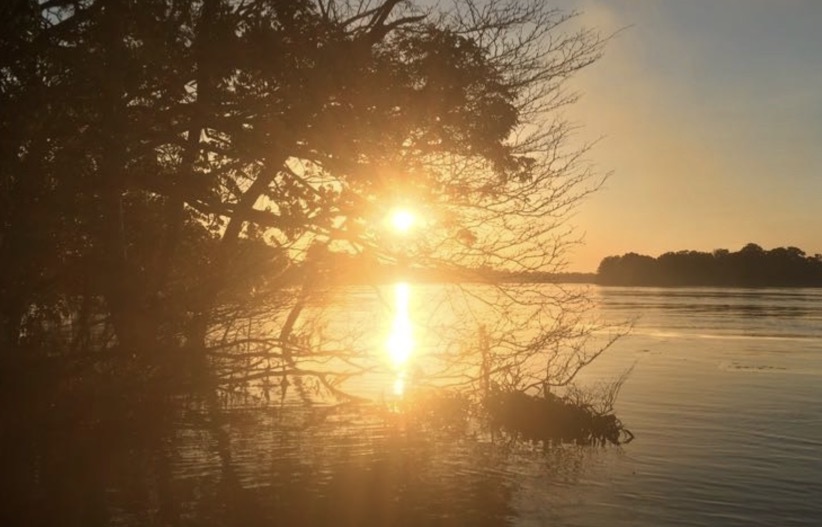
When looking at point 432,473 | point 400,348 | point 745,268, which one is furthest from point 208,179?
point 745,268

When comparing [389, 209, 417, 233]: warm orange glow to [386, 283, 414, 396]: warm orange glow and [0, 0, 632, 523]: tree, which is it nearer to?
[0, 0, 632, 523]: tree

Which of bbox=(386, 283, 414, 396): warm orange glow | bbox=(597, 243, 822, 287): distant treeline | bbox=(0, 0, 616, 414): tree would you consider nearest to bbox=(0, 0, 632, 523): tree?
bbox=(0, 0, 616, 414): tree

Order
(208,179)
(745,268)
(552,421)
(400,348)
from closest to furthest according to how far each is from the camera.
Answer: (208,179) → (552,421) → (400,348) → (745,268)

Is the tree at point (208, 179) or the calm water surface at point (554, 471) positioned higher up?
the tree at point (208, 179)

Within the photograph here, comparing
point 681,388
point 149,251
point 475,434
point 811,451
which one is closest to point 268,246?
point 149,251

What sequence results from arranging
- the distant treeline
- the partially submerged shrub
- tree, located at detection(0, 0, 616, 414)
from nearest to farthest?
tree, located at detection(0, 0, 616, 414), the partially submerged shrub, the distant treeline

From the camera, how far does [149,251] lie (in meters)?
15.4

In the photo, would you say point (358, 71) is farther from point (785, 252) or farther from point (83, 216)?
point (785, 252)

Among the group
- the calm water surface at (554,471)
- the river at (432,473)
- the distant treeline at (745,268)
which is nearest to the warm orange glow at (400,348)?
the calm water surface at (554,471)

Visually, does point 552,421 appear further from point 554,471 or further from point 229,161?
point 229,161

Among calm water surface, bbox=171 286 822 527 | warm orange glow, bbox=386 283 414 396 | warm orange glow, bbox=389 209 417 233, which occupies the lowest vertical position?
calm water surface, bbox=171 286 822 527

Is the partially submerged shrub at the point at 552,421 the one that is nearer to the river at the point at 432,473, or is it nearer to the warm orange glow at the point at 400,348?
the river at the point at 432,473

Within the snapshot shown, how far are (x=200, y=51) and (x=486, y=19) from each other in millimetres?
Result: 5549

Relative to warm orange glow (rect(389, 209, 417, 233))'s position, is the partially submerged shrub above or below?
below
